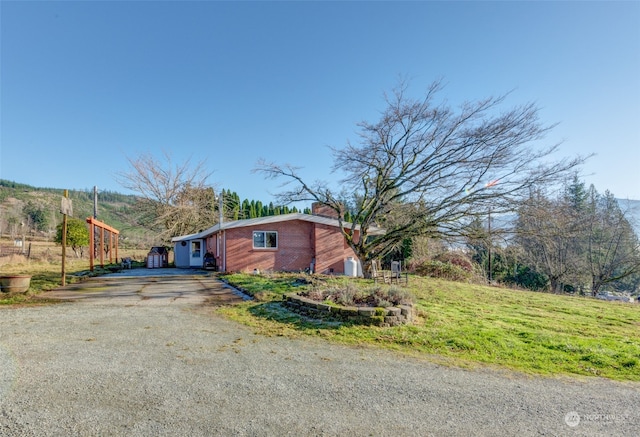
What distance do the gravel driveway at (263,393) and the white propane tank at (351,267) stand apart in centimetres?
1131

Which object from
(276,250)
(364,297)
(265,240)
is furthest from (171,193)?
(364,297)

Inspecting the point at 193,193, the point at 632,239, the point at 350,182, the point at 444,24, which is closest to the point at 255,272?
the point at 350,182

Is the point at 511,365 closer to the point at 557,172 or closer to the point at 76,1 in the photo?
the point at 557,172

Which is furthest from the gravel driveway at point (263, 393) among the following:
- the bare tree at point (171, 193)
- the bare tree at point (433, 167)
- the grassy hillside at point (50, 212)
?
the grassy hillside at point (50, 212)

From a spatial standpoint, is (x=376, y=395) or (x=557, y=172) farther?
(x=557, y=172)

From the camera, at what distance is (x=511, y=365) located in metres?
4.48

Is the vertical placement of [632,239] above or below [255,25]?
below

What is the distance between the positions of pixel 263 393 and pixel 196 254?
22.5 metres

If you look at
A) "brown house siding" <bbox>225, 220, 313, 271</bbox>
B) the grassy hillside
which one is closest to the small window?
"brown house siding" <bbox>225, 220, 313, 271</bbox>

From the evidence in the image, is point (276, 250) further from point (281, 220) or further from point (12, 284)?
point (12, 284)

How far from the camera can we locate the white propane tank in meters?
16.5

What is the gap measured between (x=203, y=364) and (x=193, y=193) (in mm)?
30293

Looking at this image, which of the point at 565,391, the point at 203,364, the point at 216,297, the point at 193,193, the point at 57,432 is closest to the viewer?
the point at 57,432

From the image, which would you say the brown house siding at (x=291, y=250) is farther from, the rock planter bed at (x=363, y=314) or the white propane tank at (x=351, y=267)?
the rock planter bed at (x=363, y=314)
